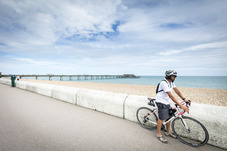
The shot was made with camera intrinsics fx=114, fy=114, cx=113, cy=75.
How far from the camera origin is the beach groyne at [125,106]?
9.31 feet

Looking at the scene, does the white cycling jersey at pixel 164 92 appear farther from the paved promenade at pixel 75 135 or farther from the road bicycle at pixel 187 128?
the paved promenade at pixel 75 135

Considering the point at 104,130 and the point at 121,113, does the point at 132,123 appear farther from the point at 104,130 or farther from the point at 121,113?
the point at 104,130

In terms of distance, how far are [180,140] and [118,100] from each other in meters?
2.44

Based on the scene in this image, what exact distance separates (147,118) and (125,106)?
98 cm

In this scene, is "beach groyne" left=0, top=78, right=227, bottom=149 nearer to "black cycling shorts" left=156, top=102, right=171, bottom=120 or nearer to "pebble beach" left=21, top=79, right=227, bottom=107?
"black cycling shorts" left=156, top=102, right=171, bottom=120

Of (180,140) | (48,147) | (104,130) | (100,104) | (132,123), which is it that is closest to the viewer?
(48,147)

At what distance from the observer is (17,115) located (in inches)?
185

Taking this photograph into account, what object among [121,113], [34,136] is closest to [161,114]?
[121,113]

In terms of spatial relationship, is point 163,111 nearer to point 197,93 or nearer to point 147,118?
point 147,118

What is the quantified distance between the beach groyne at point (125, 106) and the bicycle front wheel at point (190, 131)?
0.17 m

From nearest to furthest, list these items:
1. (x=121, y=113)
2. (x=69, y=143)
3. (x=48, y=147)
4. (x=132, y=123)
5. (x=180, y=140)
Result: (x=48, y=147), (x=69, y=143), (x=180, y=140), (x=132, y=123), (x=121, y=113)

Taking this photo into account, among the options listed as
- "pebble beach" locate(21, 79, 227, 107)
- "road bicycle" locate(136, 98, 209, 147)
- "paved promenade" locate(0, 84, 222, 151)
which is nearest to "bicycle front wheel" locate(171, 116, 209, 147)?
"road bicycle" locate(136, 98, 209, 147)

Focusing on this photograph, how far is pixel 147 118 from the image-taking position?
3861mm

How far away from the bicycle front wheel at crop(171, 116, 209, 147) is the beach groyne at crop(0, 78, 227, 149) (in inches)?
6.7
